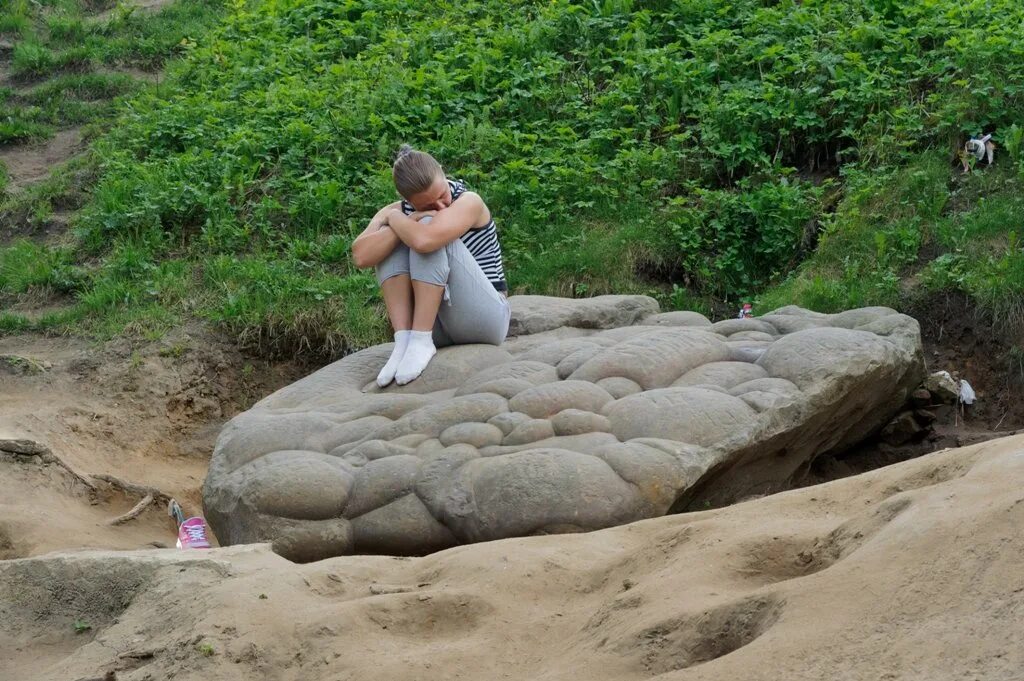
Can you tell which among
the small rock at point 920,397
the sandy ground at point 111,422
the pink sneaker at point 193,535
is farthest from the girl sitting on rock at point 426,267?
the small rock at point 920,397

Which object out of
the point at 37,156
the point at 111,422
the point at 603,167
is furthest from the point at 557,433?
the point at 37,156

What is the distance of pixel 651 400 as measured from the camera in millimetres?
5512

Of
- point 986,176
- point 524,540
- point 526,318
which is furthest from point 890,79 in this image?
point 524,540

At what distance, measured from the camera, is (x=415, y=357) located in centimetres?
641

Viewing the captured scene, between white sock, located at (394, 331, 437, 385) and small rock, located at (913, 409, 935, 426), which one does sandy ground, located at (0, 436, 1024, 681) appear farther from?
small rock, located at (913, 409, 935, 426)

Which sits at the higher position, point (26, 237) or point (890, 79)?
point (890, 79)

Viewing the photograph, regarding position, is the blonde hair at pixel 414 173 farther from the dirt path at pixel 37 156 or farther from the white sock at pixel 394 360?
the dirt path at pixel 37 156

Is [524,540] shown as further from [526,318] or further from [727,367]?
[526,318]

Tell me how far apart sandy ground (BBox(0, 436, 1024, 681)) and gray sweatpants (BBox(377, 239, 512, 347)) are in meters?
2.29

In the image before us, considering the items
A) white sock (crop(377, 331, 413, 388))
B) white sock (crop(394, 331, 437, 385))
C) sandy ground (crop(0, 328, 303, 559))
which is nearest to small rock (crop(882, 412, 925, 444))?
white sock (crop(394, 331, 437, 385))

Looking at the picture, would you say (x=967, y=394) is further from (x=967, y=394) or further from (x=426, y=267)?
(x=426, y=267)

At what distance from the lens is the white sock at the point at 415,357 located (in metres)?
6.36

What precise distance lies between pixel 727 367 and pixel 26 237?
6292 mm

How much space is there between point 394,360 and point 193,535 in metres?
1.32
